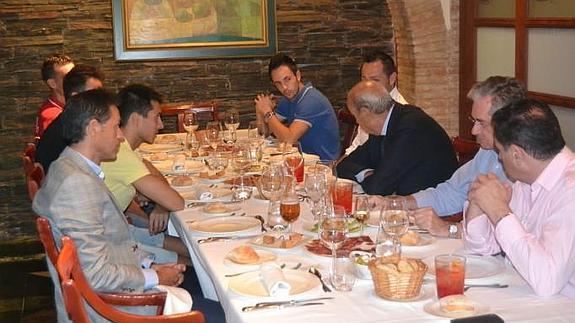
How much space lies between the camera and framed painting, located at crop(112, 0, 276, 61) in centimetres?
644

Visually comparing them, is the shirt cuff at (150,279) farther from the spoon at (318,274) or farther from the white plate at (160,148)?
the white plate at (160,148)

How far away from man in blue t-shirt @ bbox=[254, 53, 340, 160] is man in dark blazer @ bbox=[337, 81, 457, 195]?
1382mm

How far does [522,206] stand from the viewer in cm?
263

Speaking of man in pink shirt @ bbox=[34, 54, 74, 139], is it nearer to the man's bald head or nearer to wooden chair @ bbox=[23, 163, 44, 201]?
wooden chair @ bbox=[23, 163, 44, 201]

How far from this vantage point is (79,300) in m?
2.19

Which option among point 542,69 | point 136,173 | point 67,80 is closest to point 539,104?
point 136,173

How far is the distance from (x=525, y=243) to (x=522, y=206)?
388mm

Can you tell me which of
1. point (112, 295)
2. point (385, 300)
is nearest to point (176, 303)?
point (112, 295)

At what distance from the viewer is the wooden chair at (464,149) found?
409 cm

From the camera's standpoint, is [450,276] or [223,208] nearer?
[450,276]

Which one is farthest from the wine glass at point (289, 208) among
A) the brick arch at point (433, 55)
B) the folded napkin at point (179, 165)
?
the brick arch at point (433, 55)

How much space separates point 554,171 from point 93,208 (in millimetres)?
1473

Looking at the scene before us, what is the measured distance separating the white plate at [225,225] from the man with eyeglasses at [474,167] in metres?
0.64

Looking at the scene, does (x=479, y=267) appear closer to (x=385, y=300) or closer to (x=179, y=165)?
(x=385, y=300)
